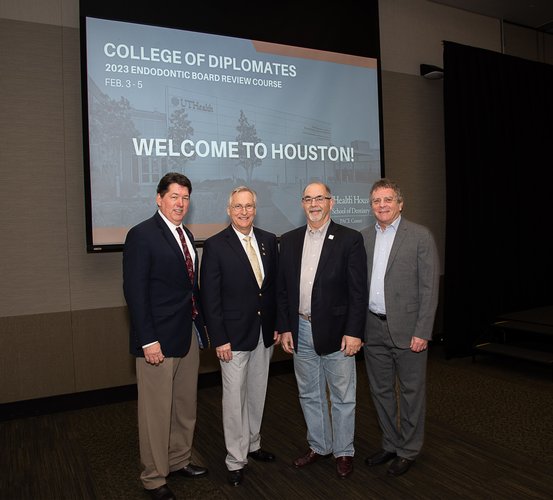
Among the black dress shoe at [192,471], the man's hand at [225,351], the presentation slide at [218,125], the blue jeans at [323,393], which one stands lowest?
the black dress shoe at [192,471]

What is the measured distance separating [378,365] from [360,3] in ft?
12.4

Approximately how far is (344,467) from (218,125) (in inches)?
111

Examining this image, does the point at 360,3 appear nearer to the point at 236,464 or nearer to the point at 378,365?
the point at 378,365

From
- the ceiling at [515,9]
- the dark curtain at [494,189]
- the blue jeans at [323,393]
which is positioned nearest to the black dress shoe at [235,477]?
the blue jeans at [323,393]

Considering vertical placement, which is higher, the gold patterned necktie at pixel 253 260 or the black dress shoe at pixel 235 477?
the gold patterned necktie at pixel 253 260

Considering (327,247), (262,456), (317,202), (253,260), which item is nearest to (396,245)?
(327,247)

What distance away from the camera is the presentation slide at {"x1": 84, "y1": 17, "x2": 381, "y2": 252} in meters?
3.76

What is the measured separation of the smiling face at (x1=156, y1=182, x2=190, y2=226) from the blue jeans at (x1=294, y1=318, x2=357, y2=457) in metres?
0.85

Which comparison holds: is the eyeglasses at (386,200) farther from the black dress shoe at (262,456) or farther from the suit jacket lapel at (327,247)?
the black dress shoe at (262,456)

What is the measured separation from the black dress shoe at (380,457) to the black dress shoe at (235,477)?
700mm

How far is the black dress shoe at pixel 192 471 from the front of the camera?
8.64ft

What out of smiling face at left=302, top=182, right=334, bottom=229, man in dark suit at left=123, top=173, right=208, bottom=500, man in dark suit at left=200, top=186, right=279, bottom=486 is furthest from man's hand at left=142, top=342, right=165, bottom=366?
smiling face at left=302, top=182, right=334, bottom=229

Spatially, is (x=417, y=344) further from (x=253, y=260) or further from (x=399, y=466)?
(x=253, y=260)

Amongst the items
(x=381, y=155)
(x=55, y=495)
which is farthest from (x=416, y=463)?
(x=381, y=155)
